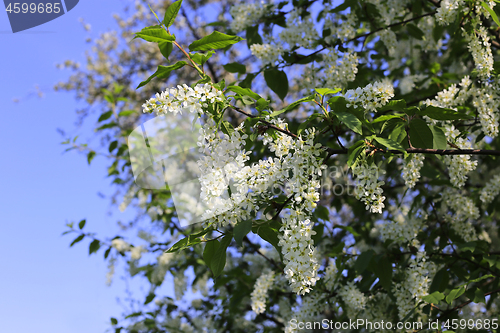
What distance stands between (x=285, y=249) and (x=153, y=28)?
1.01 m

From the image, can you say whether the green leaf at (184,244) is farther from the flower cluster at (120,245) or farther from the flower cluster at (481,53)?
the flower cluster at (120,245)

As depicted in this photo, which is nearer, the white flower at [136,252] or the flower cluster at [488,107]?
the flower cluster at [488,107]

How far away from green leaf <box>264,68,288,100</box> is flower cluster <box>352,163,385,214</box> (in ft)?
4.64

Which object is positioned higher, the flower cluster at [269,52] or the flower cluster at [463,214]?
the flower cluster at [269,52]

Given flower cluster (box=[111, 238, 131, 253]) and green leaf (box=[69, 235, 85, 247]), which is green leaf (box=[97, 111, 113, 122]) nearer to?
green leaf (box=[69, 235, 85, 247])

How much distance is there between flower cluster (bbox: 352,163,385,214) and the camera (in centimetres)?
153

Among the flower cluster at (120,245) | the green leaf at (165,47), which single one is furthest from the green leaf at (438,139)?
the flower cluster at (120,245)

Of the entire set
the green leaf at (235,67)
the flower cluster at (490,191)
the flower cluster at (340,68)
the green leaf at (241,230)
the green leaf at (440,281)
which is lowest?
the green leaf at (440,281)

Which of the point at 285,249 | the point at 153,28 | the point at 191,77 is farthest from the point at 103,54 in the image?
the point at 285,249

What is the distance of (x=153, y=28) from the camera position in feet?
4.67

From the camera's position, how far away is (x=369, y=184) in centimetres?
155

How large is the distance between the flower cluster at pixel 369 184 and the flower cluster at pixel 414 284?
1185 millimetres

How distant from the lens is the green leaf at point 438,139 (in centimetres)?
164

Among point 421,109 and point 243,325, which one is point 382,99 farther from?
point 243,325
